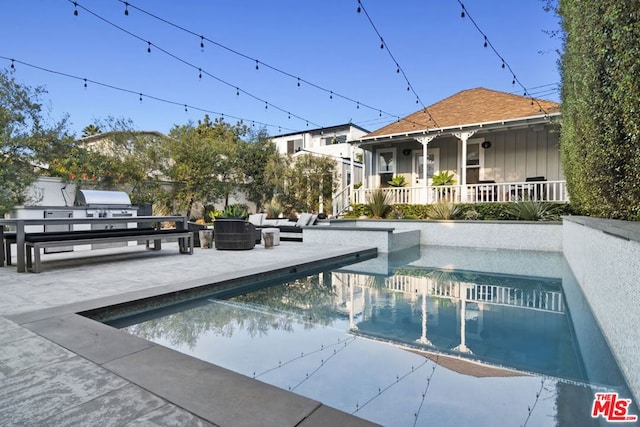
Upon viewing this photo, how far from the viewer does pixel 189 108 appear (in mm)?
11602

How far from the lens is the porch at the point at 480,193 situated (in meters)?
11.0

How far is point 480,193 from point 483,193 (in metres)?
0.10

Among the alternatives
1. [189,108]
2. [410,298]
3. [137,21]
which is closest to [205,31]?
Result: [137,21]

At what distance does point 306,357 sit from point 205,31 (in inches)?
323

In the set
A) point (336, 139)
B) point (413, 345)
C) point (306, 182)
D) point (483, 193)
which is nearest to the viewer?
point (413, 345)

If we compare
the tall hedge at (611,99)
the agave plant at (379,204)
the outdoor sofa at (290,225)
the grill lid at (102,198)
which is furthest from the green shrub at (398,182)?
the tall hedge at (611,99)

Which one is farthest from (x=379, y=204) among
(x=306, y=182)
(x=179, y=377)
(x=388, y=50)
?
(x=179, y=377)

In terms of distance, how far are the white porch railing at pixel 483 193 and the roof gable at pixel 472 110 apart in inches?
83.5

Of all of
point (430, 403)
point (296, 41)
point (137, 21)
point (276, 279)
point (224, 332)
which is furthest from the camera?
point (296, 41)

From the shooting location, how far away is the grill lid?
9422mm

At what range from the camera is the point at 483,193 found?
39.9ft

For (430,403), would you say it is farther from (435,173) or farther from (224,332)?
(435,173)

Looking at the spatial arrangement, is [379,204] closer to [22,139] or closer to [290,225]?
[290,225]

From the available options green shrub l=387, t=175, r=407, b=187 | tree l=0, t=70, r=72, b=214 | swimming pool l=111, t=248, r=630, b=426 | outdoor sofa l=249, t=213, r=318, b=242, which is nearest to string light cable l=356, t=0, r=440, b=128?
green shrub l=387, t=175, r=407, b=187
